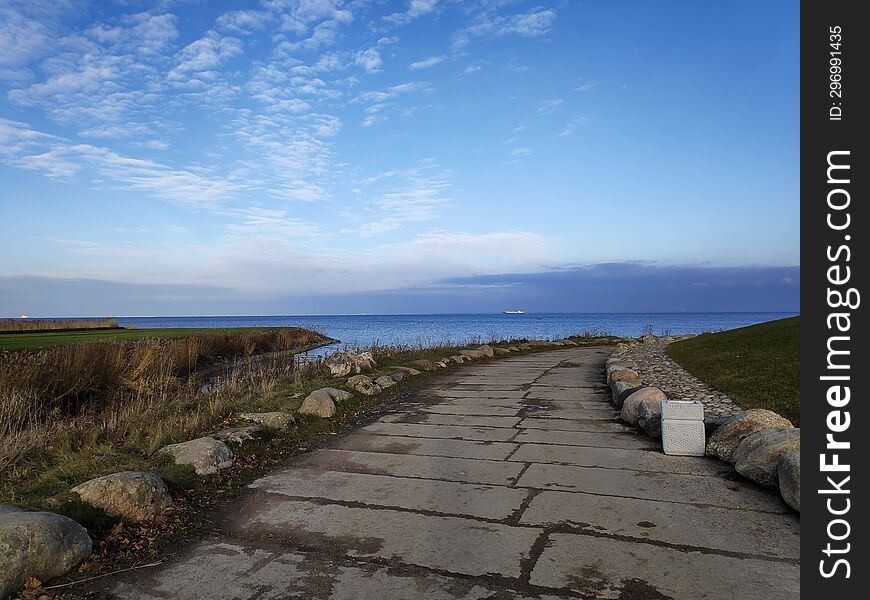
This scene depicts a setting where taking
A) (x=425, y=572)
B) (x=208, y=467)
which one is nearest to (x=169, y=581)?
(x=425, y=572)

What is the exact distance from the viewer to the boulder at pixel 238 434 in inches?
219

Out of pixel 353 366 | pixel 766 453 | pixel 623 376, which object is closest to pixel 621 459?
pixel 766 453

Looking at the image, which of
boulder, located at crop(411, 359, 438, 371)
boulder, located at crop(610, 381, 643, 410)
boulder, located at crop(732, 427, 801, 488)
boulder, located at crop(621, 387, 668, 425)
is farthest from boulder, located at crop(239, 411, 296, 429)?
boulder, located at crop(411, 359, 438, 371)

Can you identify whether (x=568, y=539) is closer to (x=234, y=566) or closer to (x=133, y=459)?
(x=234, y=566)

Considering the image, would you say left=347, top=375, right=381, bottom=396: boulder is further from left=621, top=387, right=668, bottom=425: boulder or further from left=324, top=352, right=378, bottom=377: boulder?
left=621, top=387, right=668, bottom=425: boulder

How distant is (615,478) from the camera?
4.80m

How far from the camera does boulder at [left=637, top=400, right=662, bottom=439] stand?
241 inches

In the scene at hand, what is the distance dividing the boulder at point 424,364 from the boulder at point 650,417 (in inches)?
238

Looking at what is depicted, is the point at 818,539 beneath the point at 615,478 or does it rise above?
above

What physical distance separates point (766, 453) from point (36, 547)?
4967 millimetres

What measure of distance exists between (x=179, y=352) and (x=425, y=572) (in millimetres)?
15032

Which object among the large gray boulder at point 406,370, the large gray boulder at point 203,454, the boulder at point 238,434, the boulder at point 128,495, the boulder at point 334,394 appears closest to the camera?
the boulder at point 128,495

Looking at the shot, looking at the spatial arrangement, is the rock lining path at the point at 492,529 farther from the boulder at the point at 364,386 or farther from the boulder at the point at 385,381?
the boulder at the point at 385,381

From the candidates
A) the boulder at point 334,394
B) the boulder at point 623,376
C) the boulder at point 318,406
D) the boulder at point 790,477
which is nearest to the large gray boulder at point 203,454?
the boulder at point 318,406
